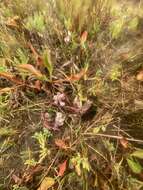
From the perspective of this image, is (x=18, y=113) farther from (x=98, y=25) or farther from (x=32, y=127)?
(x=98, y=25)

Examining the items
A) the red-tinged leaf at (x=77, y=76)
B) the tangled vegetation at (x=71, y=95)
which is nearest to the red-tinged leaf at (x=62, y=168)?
the tangled vegetation at (x=71, y=95)

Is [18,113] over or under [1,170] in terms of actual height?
over

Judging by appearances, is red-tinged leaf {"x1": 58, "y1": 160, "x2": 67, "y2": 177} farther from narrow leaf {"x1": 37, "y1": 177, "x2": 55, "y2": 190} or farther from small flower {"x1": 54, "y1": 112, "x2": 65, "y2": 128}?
small flower {"x1": 54, "y1": 112, "x2": 65, "y2": 128}

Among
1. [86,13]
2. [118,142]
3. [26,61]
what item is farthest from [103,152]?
[86,13]

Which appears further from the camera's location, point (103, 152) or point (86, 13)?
point (86, 13)

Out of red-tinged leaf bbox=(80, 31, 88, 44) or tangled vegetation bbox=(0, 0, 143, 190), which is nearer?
tangled vegetation bbox=(0, 0, 143, 190)

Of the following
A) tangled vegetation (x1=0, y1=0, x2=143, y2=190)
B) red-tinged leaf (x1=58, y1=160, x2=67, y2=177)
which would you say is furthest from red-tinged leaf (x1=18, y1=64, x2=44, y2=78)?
red-tinged leaf (x1=58, y1=160, x2=67, y2=177)

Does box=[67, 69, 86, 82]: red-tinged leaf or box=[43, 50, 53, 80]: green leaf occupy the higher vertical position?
box=[43, 50, 53, 80]: green leaf

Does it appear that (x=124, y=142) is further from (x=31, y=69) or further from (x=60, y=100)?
(x=31, y=69)
